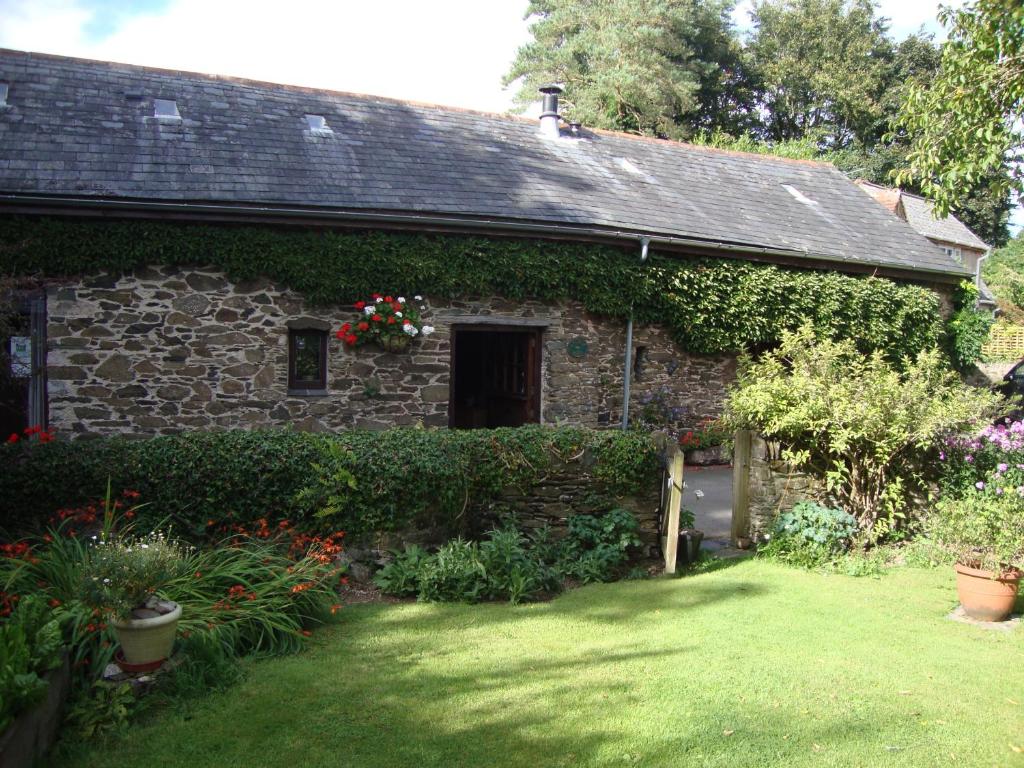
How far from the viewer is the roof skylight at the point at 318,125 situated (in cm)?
1212

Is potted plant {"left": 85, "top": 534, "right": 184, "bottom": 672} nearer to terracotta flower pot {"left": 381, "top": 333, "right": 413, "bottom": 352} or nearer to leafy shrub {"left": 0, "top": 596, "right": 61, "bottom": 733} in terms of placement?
leafy shrub {"left": 0, "top": 596, "right": 61, "bottom": 733}

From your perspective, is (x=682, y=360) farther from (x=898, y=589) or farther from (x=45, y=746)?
(x=45, y=746)

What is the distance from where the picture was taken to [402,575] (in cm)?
616

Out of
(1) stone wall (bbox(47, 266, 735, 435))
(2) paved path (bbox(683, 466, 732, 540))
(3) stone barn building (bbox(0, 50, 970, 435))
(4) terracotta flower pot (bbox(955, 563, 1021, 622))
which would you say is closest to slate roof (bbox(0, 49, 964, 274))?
(3) stone barn building (bbox(0, 50, 970, 435))

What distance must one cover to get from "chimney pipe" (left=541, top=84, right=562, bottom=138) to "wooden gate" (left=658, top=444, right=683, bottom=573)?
9162 millimetres

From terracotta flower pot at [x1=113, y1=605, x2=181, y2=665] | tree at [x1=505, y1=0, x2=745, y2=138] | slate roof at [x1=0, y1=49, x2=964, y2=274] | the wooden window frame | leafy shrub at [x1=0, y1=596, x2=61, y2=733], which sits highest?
tree at [x1=505, y1=0, x2=745, y2=138]

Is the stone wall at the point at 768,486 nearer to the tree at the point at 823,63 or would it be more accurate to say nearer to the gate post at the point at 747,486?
the gate post at the point at 747,486

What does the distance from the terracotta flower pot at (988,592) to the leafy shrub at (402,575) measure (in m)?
4.22

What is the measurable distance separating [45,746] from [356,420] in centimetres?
696

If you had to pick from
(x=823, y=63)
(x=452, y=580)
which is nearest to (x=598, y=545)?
(x=452, y=580)

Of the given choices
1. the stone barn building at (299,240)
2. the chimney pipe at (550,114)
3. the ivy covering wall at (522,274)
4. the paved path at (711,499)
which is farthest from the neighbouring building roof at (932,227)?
the paved path at (711,499)

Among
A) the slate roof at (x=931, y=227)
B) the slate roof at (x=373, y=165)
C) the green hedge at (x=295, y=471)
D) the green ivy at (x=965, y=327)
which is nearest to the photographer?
the green hedge at (x=295, y=471)

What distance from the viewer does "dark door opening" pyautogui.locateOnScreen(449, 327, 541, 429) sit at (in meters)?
11.5

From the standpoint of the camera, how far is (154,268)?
961cm
